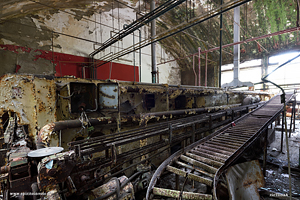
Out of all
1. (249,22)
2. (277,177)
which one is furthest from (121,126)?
(249,22)

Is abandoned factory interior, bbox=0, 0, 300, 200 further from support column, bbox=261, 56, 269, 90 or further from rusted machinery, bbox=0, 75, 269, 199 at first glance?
support column, bbox=261, 56, 269, 90

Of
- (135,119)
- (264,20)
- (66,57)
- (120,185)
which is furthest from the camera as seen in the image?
(264,20)

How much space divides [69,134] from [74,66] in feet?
19.1

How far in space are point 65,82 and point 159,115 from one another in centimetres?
229

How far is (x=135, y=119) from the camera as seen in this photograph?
11.2 feet

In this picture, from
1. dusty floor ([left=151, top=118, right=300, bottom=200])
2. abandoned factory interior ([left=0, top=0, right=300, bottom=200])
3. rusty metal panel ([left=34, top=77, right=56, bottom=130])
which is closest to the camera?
abandoned factory interior ([left=0, top=0, right=300, bottom=200])

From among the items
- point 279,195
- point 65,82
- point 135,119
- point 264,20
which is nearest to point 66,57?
point 65,82

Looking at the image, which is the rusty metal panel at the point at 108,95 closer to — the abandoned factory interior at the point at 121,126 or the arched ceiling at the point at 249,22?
the abandoned factory interior at the point at 121,126

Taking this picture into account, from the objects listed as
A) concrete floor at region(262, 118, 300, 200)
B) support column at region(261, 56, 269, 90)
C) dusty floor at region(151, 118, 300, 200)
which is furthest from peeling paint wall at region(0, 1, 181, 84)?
support column at region(261, 56, 269, 90)

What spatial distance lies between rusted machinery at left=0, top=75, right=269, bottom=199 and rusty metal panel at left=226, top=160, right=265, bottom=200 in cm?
112

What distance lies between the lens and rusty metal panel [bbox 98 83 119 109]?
2.98 metres

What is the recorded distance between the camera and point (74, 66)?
7.41 meters

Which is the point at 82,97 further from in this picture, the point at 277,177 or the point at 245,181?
the point at 277,177

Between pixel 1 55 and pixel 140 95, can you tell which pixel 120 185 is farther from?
pixel 1 55
